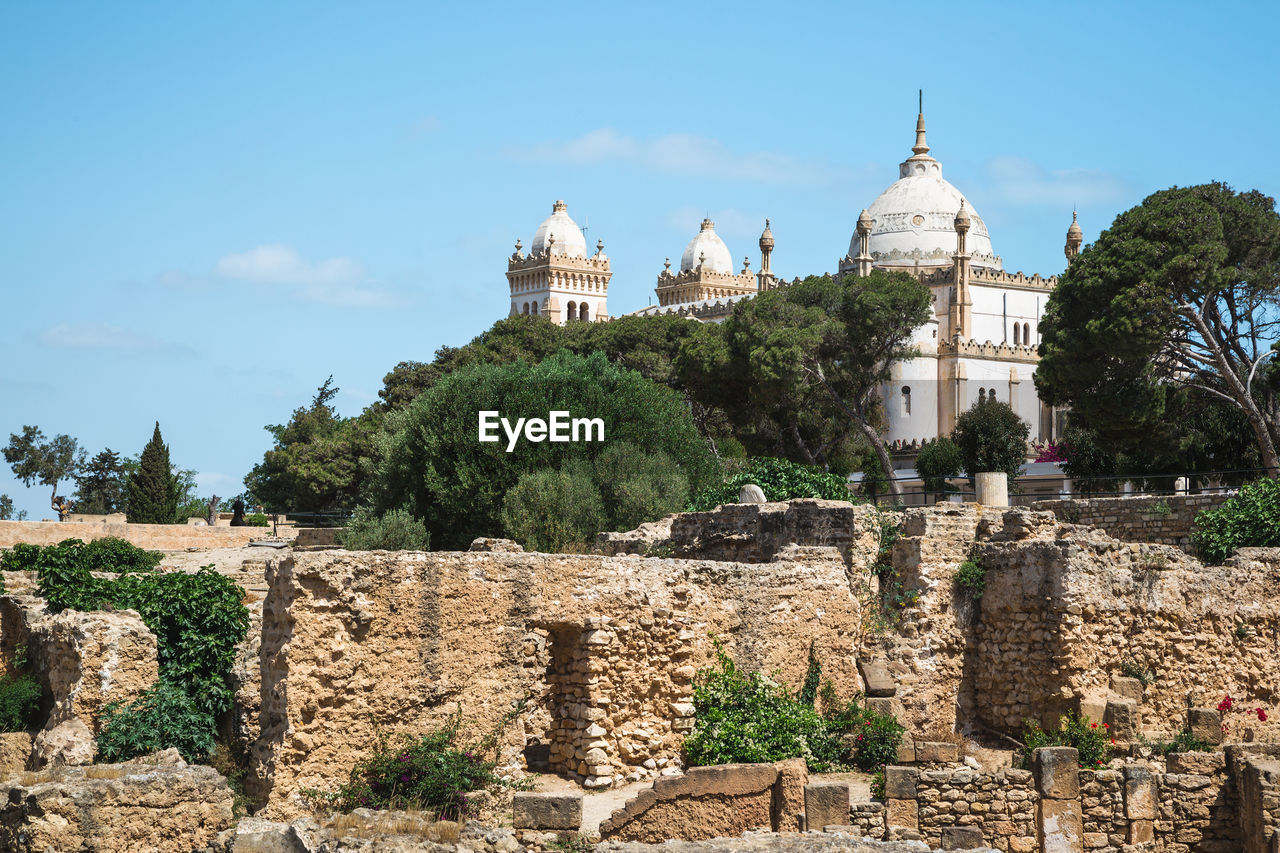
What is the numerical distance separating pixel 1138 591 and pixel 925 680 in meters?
2.28

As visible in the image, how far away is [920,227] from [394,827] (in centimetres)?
8366

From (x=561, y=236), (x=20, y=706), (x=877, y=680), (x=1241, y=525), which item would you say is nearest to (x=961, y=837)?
(x=877, y=680)

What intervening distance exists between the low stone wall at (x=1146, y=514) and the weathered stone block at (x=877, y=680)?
811cm

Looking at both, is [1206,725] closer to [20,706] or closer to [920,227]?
[20,706]

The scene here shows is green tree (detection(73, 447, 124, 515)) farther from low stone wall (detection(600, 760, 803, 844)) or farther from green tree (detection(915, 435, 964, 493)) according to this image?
low stone wall (detection(600, 760, 803, 844))

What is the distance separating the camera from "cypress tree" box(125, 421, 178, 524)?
43.4m

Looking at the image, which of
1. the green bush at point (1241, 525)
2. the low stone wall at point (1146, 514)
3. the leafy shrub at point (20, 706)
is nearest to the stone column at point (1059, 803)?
the green bush at point (1241, 525)

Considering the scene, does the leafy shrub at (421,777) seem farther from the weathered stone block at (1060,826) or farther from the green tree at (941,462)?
the green tree at (941,462)

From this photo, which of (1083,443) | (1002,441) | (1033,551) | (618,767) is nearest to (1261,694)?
(1033,551)

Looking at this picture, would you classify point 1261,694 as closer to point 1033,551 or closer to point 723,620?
point 1033,551

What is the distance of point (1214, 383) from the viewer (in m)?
32.8

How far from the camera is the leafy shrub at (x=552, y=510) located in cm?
2551

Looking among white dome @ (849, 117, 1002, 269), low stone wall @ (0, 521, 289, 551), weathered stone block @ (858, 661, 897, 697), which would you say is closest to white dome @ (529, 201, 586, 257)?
white dome @ (849, 117, 1002, 269)

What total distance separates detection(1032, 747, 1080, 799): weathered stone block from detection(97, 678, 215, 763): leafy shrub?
692cm
